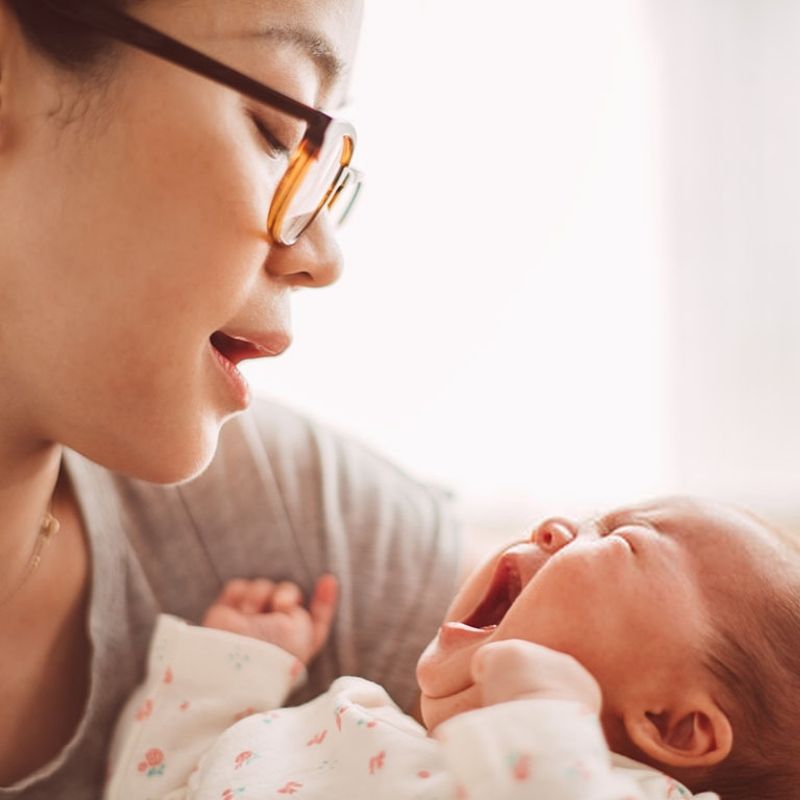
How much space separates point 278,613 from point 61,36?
0.84m

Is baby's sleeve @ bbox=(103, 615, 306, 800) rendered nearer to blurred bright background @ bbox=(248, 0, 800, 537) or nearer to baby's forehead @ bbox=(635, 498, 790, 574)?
baby's forehead @ bbox=(635, 498, 790, 574)

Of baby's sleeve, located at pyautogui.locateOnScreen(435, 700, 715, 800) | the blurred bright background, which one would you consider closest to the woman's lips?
baby's sleeve, located at pyautogui.locateOnScreen(435, 700, 715, 800)

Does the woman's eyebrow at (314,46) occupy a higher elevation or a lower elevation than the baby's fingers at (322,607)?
higher

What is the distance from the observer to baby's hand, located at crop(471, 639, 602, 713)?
46.0 inches

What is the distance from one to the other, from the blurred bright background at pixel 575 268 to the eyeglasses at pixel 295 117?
129 cm

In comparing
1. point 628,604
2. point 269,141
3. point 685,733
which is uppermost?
point 269,141

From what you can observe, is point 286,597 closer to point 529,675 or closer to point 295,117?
point 529,675

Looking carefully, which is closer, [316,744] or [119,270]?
[119,270]

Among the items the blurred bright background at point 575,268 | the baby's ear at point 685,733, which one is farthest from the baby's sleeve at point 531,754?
the blurred bright background at point 575,268

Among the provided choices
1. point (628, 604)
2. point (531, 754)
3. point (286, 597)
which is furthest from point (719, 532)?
point (286, 597)

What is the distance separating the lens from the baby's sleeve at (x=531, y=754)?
107 centimetres

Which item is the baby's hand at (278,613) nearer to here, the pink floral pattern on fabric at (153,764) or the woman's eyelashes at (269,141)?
the pink floral pattern on fabric at (153,764)

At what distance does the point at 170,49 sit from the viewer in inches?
46.8

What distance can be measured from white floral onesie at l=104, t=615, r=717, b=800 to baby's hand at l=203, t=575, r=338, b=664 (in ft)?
0.14
